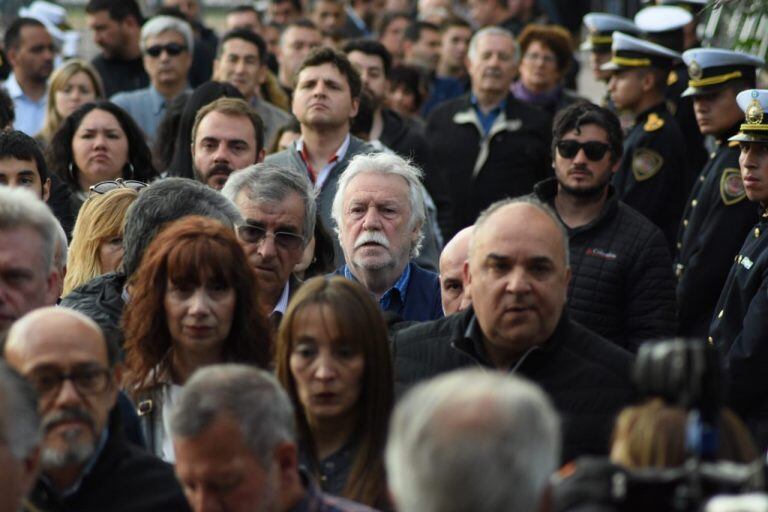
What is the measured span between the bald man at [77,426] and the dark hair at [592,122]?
433 centimetres

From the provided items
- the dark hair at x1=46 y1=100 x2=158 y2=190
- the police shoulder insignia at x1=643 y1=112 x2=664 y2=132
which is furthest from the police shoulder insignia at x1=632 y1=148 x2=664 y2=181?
the dark hair at x1=46 y1=100 x2=158 y2=190

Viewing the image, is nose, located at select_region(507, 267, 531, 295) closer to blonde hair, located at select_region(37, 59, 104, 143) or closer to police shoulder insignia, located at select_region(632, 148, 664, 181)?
police shoulder insignia, located at select_region(632, 148, 664, 181)

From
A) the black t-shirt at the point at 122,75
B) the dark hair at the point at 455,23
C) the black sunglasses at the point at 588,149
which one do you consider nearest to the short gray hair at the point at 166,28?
the black t-shirt at the point at 122,75

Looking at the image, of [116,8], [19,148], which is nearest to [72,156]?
[19,148]

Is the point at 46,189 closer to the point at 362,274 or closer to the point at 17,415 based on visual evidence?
the point at 362,274

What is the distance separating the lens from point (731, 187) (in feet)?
30.8

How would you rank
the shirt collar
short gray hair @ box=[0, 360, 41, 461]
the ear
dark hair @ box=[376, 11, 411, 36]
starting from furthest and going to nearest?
1. dark hair @ box=[376, 11, 411, 36]
2. the ear
3. the shirt collar
4. short gray hair @ box=[0, 360, 41, 461]

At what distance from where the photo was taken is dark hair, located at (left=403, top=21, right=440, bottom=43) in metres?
16.8

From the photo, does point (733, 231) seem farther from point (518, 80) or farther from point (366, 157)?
point (518, 80)

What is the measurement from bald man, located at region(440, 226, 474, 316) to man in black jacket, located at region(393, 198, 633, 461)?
1.23 meters

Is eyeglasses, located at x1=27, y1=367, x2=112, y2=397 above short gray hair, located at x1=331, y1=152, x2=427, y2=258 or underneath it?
underneath

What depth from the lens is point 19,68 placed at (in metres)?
13.3

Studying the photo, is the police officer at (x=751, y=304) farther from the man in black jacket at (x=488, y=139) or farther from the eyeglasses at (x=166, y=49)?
the eyeglasses at (x=166, y=49)

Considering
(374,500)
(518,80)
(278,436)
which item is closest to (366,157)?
(374,500)
